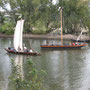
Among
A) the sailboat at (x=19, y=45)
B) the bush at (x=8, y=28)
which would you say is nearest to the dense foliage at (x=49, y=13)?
the bush at (x=8, y=28)

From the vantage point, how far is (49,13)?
96.6 m

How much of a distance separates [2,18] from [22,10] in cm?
1983

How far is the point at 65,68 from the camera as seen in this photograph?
36.9 m

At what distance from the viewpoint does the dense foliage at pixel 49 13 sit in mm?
92581

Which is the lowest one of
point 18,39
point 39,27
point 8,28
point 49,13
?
point 18,39

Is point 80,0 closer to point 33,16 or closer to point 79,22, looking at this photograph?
point 79,22

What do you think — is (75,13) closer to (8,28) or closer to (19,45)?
(8,28)

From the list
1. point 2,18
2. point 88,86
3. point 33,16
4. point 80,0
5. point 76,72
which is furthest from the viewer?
point 2,18

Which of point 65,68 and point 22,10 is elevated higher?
point 22,10

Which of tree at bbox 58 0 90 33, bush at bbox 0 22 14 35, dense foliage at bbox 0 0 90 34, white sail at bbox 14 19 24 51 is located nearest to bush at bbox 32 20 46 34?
dense foliage at bbox 0 0 90 34

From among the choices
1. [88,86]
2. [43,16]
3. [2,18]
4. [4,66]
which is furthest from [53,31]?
[88,86]

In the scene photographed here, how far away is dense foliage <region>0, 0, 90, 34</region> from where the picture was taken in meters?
92.6

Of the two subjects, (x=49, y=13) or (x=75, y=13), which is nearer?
(x=75, y=13)

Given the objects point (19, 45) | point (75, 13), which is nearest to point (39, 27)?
point (75, 13)
